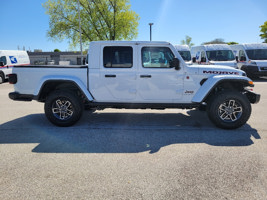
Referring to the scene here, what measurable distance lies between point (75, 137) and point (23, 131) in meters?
1.31

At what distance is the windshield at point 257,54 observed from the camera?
43.6 feet

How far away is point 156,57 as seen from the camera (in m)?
4.44

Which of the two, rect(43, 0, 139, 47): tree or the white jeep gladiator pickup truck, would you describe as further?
rect(43, 0, 139, 47): tree

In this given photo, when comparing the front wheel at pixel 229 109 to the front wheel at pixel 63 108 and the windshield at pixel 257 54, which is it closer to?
the front wheel at pixel 63 108

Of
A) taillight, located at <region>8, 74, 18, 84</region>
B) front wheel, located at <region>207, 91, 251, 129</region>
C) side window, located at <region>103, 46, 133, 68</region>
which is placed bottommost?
front wheel, located at <region>207, 91, 251, 129</region>

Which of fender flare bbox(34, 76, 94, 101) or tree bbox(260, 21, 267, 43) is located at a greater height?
tree bbox(260, 21, 267, 43)

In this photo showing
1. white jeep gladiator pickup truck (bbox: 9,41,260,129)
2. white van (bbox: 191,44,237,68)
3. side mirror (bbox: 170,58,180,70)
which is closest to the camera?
side mirror (bbox: 170,58,180,70)

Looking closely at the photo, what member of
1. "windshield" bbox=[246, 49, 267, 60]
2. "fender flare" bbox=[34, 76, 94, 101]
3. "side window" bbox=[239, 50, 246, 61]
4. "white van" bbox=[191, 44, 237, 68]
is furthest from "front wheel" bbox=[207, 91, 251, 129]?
"windshield" bbox=[246, 49, 267, 60]

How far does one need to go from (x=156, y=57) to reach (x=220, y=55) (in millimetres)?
10081

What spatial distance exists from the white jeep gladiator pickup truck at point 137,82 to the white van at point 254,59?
393 inches

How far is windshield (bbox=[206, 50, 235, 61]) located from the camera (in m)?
12.7

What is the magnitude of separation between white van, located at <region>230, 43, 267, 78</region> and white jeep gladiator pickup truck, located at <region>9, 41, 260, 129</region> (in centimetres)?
999

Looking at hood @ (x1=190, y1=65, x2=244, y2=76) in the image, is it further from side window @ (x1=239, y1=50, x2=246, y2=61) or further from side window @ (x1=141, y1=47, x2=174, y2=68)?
side window @ (x1=239, y1=50, x2=246, y2=61)

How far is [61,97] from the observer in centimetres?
449
